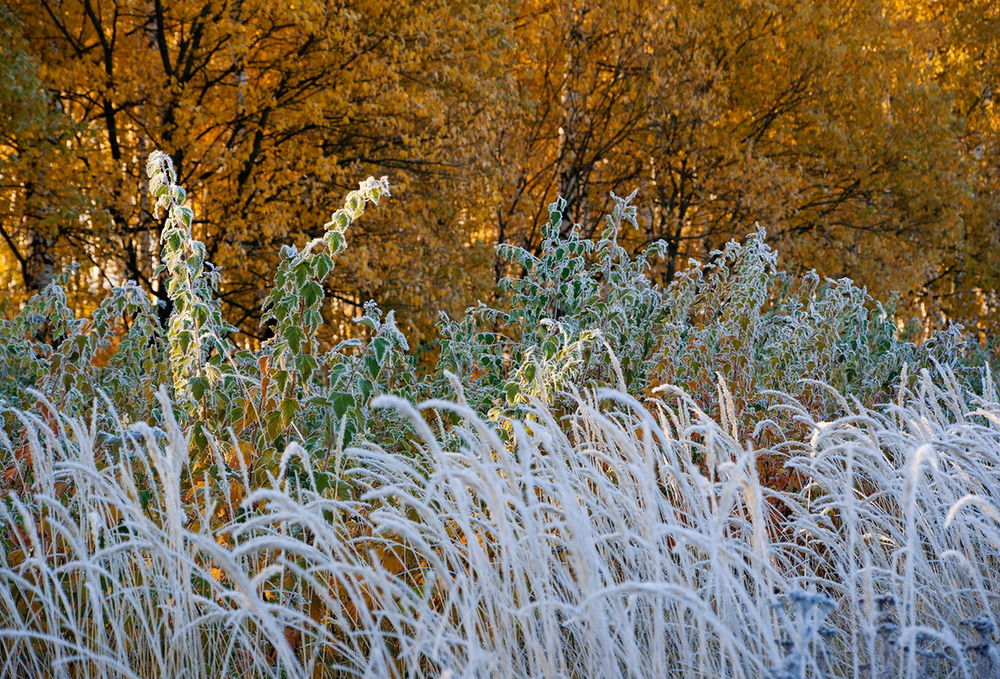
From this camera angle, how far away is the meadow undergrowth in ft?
6.93

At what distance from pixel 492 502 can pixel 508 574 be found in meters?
0.56

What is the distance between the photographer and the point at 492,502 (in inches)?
78.1

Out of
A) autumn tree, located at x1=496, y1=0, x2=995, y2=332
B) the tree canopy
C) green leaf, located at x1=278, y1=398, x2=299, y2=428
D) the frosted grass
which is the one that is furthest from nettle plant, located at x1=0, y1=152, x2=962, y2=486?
autumn tree, located at x1=496, y1=0, x2=995, y2=332

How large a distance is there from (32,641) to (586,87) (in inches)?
518

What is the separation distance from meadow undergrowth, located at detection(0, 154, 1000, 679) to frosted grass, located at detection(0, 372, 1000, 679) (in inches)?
0.7

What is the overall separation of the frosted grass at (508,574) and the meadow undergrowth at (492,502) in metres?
0.02

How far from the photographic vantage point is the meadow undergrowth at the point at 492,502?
2.11 m

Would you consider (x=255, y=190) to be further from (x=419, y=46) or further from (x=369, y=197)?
(x=369, y=197)

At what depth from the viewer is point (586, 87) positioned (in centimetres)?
1513

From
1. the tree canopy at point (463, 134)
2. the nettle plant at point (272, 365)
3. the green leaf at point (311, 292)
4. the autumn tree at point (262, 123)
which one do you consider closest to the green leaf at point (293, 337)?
the nettle plant at point (272, 365)

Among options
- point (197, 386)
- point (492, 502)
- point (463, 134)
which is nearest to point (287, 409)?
point (197, 386)

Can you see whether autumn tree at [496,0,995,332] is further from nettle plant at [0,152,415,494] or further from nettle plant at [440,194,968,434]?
nettle plant at [0,152,415,494]

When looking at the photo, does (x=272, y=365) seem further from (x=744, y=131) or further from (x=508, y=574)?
(x=744, y=131)

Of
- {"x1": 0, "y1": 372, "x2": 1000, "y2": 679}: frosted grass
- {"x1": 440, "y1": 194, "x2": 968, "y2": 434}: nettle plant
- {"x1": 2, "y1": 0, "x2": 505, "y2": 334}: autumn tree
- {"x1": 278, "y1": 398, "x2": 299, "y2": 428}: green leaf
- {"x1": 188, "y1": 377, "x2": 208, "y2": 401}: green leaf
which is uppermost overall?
{"x1": 2, "y1": 0, "x2": 505, "y2": 334}: autumn tree
